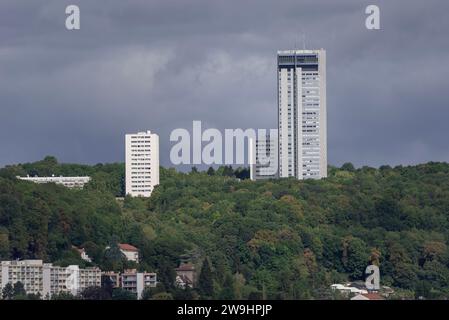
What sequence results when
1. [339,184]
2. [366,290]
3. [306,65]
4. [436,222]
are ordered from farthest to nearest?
[306,65] < [339,184] < [436,222] < [366,290]

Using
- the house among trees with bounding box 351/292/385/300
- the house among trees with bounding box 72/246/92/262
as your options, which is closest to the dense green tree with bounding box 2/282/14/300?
the house among trees with bounding box 72/246/92/262

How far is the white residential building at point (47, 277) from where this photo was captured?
270 ft

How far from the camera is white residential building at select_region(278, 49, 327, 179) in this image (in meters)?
140

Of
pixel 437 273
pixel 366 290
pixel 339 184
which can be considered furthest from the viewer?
pixel 339 184

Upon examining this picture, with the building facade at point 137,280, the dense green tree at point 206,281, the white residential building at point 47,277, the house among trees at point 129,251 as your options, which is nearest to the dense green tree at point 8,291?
the white residential building at point 47,277

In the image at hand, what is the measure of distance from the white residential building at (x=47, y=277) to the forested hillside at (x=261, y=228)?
299 centimetres

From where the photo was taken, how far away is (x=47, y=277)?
84.8m

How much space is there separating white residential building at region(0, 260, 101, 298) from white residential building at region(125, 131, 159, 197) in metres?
38.8

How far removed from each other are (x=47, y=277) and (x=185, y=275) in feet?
23.2

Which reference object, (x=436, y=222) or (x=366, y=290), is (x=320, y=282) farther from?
(x=436, y=222)

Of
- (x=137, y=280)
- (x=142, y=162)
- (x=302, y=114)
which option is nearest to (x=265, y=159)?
(x=302, y=114)
